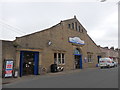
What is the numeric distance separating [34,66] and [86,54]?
1406cm

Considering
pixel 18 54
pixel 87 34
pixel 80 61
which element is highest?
pixel 87 34

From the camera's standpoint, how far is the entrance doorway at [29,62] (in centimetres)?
1638

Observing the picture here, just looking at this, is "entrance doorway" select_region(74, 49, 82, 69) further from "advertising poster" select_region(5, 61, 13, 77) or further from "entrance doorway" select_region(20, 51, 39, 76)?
"advertising poster" select_region(5, 61, 13, 77)

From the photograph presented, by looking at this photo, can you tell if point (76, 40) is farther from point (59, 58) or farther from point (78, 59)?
point (59, 58)

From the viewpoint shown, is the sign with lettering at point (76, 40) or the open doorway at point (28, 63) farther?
the sign with lettering at point (76, 40)

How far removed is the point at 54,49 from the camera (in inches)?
795

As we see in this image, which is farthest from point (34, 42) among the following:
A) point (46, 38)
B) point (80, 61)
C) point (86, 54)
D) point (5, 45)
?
point (86, 54)

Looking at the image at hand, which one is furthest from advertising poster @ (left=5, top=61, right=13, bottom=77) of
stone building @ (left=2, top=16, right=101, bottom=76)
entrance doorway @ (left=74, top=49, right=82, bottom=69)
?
entrance doorway @ (left=74, top=49, right=82, bottom=69)

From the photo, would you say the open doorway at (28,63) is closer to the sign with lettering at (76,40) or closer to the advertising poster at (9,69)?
the advertising poster at (9,69)

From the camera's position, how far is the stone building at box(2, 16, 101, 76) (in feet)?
49.8

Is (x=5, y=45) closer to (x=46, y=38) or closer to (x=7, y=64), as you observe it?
(x=7, y=64)

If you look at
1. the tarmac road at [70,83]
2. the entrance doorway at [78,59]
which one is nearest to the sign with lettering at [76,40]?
the entrance doorway at [78,59]

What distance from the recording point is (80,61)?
26578 mm

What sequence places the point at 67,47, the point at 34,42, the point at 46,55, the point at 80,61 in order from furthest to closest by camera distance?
the point at 80,61
the point at 67,47
the point at 46,55
the point at 34,42
